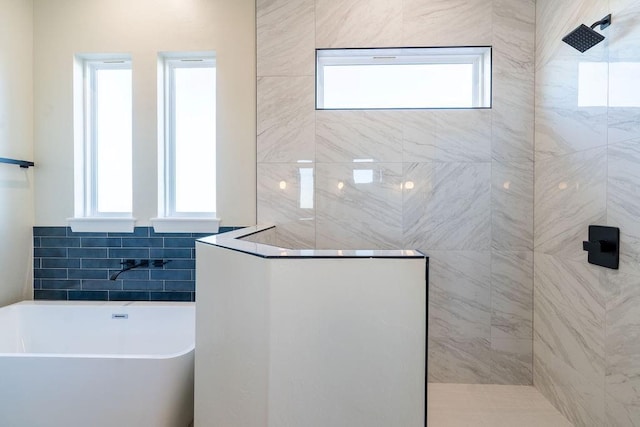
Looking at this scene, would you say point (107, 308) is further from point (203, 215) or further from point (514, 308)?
point (514, 308)

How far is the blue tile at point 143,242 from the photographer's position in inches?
83.2

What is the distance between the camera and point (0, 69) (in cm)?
193

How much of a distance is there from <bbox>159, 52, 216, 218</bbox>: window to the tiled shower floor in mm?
1951

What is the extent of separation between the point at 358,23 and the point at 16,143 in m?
2.43

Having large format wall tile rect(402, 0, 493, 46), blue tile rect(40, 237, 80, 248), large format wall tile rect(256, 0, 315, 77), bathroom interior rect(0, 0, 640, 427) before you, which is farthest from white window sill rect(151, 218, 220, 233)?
large format wall tile rect(402, 0, 493, 46)

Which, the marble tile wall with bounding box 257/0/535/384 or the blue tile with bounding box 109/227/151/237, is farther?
the blue tile with bounding box 109/227/151/237

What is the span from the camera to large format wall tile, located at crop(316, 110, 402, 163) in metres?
2.01

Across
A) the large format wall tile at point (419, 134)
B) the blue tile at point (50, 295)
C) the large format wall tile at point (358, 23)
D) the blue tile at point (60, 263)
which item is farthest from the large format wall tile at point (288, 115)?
the blue tile at point (50, 295)

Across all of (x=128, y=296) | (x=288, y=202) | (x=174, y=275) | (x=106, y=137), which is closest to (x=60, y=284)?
(x=128, y=296)

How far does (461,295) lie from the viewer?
1990 millimetres

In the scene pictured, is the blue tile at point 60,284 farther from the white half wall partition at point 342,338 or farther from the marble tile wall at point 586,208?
the marble tile wall at point 586,208

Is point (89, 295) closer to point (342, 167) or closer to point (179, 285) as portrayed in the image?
point (179, 285)

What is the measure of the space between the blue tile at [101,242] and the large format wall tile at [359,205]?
1423mm

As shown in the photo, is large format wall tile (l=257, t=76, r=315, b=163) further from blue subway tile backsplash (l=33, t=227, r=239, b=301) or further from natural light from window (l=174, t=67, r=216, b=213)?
blue subway tile backsplash (l=33, t=227, r=239, b=301)
